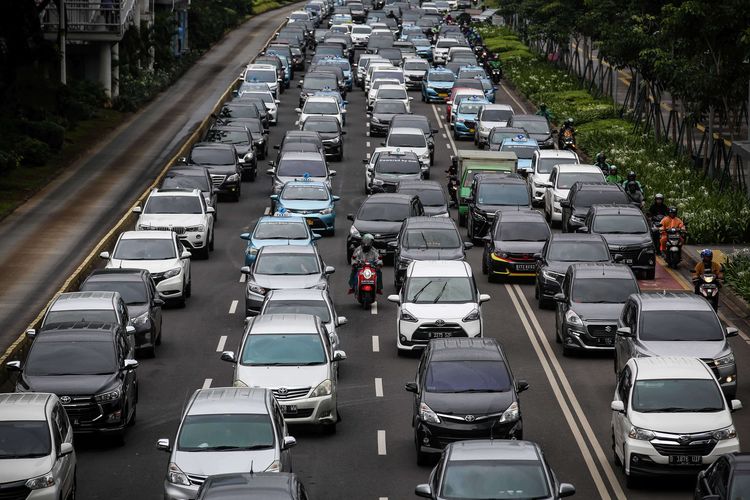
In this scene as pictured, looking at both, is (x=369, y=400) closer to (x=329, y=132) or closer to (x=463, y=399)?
(x=463, y=399)

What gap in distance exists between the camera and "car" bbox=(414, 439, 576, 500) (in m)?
17.9

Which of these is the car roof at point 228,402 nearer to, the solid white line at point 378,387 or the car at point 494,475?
the car at point 494,475

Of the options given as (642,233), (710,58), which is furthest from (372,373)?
(710,58)

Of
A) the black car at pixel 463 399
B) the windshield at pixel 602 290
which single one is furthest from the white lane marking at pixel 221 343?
the black car at pixel 463 399

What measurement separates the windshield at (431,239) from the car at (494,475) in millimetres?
18321

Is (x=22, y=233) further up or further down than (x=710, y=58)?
further down

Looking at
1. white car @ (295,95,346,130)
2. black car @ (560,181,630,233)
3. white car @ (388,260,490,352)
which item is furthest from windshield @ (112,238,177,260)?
white car @ (295,95,346,130)

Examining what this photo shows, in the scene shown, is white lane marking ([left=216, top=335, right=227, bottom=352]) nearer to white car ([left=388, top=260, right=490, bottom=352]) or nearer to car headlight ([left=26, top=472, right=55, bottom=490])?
white car ([left=388, top=260, right=490, bottom=352])

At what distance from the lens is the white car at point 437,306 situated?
3003cm

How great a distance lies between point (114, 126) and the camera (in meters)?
67.3

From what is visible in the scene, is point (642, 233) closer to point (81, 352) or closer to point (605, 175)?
point (605, 175)

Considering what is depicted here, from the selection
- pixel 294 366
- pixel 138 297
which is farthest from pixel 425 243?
pixel 294 366

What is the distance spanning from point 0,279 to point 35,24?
81.8 ft

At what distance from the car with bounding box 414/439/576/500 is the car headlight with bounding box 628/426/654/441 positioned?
3.19m
